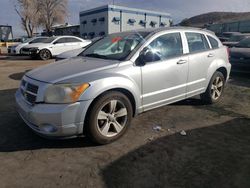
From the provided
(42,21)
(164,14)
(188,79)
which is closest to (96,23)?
(42,21)

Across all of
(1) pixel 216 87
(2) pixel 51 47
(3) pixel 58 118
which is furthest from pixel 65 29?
(3) pixel 58 118

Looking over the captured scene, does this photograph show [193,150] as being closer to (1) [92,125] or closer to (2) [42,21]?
(1) [92,125]

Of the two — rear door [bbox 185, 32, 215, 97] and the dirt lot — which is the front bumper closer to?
the dirt lot

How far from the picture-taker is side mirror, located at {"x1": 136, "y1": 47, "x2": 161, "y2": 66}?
13.2 feet

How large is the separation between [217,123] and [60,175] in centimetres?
287

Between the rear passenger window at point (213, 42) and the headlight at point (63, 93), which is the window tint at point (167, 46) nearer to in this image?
the rear passenger window at point (213, 42)

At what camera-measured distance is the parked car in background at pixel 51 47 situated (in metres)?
15.1

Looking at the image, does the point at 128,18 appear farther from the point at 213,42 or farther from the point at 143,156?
the point at 143,156

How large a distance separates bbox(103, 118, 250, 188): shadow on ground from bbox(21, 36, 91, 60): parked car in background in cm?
1275

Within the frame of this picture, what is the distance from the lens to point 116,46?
461 cm

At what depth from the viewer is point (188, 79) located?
15.8 ft

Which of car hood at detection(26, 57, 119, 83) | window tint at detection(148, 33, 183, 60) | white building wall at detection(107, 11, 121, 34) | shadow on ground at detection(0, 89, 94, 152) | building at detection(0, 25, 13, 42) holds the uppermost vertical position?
white building wall at detection(107, 11, 121, 34)

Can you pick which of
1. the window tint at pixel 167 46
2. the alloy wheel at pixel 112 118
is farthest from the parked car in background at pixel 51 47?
the alloy wheel at pixel 112 118

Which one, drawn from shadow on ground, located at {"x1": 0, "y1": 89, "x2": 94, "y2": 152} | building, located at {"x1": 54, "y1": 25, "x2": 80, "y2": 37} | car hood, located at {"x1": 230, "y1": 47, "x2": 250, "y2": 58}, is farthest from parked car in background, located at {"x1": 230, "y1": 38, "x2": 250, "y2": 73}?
building, located at {"x1": 54, "y1": 25, "x2": 80, "y2": 37}
